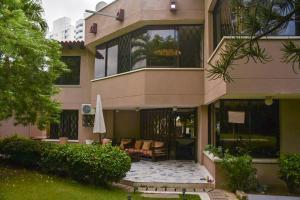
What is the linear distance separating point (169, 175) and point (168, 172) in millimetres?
735

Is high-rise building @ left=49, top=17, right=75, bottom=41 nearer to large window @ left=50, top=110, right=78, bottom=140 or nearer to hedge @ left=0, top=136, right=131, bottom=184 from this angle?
large window @ left=50, top=110, right=78, bottom=140

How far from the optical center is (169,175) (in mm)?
13852

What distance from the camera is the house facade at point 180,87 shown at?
38.3 feet

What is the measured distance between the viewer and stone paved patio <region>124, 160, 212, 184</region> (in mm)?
12951

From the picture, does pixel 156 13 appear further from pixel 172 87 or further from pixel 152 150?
pixel 152 150

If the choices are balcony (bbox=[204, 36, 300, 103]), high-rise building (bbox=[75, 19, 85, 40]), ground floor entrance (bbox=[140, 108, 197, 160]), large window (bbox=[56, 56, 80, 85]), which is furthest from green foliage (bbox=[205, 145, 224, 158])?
high-rise building (bbox=[75, 19, 85, 40])

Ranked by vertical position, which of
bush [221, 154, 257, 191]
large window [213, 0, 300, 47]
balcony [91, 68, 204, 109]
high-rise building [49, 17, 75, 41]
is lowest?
bush [221, 154, 257, 191]

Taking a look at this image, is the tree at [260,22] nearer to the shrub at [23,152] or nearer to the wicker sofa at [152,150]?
the shrub at [23,152]

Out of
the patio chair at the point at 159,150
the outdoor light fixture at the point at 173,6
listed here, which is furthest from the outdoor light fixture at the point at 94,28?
the patio chair at the point at 159,150

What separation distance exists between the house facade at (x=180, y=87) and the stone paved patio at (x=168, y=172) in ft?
2.05

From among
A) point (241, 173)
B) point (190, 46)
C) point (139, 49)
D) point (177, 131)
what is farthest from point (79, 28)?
point (241, 173)

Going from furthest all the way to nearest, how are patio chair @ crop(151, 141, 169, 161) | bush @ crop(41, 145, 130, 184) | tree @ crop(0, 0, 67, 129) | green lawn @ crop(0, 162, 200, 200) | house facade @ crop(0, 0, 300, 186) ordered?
patio chair @ crop(151, 141, 169, 161), house facade @ crop(0, 0, 300, 186), bush @ crop(41, 145, 130, 184), green lawn @ crop(0, 162, 200, 200), tree @ crop(0, 0, 67, 129)

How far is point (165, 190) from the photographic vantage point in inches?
472

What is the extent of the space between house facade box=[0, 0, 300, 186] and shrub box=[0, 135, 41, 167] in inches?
213
